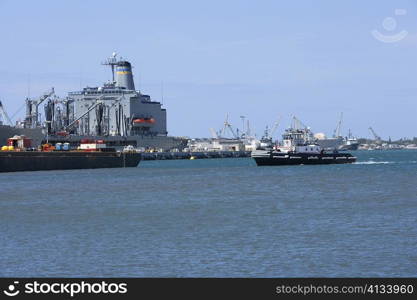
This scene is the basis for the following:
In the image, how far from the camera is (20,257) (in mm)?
31281

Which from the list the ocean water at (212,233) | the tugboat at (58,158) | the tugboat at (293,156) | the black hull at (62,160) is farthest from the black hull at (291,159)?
the ocean water at (212,233)

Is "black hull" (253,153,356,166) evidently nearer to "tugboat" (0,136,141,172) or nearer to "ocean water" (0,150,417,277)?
"tugboat" (0,136,141,172)

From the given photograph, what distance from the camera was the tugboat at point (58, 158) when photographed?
374 ft

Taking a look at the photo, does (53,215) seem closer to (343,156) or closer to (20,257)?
(20,257)

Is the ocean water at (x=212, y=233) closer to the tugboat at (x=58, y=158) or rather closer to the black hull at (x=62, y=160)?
the black hull at (x=62, y=160)

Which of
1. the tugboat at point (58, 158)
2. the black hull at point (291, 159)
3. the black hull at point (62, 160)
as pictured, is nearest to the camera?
the black hull at point (62, 160)

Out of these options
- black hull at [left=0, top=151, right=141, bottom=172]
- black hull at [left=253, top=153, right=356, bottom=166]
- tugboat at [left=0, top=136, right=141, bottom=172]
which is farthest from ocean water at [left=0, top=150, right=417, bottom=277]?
black hull at [left=253, top=153, right=356, bottom=166]

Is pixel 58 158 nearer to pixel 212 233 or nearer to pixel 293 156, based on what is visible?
pixel 293 156

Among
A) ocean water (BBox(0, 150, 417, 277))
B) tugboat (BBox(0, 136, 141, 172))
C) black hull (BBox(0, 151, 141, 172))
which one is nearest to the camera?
ocean water (BBox(0, 150, 417, 277))

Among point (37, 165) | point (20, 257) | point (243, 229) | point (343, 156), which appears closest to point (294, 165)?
point (343, 156)

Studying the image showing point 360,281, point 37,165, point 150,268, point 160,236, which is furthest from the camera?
point 37,165

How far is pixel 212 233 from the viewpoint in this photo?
3744 cm

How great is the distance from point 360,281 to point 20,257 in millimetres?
13075

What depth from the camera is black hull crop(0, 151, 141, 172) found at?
113m
